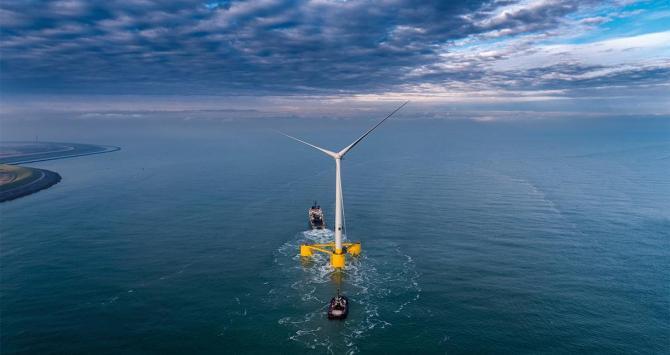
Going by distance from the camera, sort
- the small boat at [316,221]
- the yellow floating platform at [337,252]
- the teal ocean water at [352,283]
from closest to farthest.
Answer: the teal ocean water at [352,283], the yellow floating platform at [337,252], the small boat at [316,221]

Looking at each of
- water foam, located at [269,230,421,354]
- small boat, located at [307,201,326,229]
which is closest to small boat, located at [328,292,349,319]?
water foam, located at [269,230,421,354]

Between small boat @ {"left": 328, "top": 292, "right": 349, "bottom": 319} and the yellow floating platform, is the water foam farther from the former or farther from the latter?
the yellow floating platform

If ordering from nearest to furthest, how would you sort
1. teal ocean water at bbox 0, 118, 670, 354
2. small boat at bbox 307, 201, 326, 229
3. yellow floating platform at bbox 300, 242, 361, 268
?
teal ocean water at bbox 0, 118, 670, 354
yellow floating platform at bbox 300, 242, 361, 268
small boat at bbox 307, 201, 326, 229

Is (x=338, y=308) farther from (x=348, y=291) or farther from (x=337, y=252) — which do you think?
(x=337, y=252)

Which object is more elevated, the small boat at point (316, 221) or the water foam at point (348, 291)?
the small boat at point (316, 221)

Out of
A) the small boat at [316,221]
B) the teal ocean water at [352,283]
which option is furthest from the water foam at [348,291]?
the small boat at [316,221]

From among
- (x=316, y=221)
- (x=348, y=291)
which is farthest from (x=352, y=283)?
(x=316, y=221)

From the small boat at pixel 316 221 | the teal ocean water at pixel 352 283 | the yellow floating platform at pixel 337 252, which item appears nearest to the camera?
the teal ocean water at pixel 352 283

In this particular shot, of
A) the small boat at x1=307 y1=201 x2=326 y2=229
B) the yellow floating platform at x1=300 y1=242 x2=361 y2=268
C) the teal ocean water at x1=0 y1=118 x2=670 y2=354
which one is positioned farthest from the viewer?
the small boat at x1=307 y1=201 x2=326 y2=229

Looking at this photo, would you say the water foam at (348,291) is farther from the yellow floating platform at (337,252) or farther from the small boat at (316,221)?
the small boat at (316,221)

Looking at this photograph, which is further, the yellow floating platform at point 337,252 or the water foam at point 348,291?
the yellow floating platform at point 337,252
